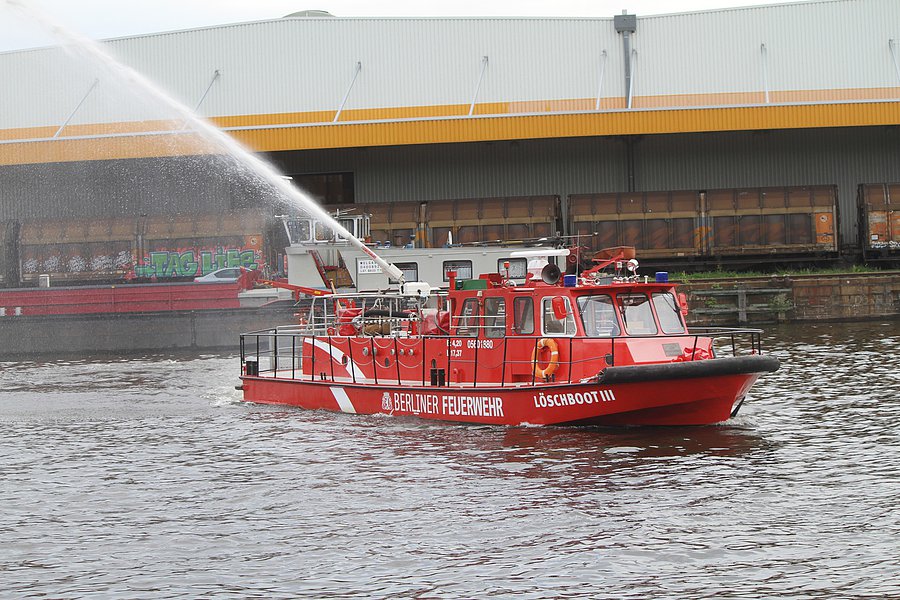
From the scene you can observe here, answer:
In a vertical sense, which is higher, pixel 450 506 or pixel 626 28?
pixel 626 28

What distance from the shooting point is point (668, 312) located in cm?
1741

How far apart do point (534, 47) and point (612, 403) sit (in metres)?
33.0

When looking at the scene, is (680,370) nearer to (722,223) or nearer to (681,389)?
(681,389)

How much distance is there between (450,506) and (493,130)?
31.0 metres

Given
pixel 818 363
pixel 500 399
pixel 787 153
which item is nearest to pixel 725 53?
pixel 787 153

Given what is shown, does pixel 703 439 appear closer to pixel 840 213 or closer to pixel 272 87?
pixel 840 213

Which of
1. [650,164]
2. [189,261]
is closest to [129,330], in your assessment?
[189,261]

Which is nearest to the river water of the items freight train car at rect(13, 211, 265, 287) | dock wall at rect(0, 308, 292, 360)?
dock wall at rect(0, 308, 292, 360)

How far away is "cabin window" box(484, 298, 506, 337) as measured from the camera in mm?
17875

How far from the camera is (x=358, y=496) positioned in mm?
13922

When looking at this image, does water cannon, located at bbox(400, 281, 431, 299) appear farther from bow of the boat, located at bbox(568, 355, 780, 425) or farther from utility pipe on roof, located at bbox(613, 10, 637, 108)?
utility pipe on roof, located at bbox(613, 10, 637, 108)

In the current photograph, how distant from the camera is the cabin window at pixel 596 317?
1702cm

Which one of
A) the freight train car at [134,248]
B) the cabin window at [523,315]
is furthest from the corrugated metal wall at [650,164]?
the cabin window at [523,315]

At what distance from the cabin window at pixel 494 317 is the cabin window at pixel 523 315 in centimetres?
26
